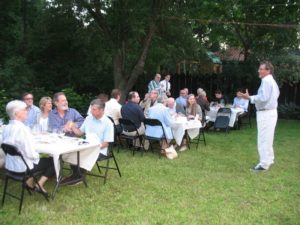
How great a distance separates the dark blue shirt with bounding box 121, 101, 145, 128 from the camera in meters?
7.97

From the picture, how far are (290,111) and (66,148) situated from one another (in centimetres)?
1297

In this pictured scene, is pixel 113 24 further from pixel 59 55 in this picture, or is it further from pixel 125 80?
pixel 59 55

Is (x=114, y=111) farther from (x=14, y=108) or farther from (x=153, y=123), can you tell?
(x=14, y=108)

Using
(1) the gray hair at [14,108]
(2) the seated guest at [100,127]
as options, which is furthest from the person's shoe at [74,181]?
(1) the gray hair at [14,108]

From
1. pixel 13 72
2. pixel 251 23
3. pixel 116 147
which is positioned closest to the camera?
pixel 116 147

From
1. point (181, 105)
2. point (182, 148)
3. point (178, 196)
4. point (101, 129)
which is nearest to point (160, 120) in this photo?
point (182, 148)

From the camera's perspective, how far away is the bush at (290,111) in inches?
636

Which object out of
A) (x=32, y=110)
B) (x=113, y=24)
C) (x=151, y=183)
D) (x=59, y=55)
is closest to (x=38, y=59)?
(x=59, y=55)

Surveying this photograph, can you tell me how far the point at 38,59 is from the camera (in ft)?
48.7

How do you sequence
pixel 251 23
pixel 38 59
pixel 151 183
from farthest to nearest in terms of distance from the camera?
pixel 251 23 → pixel 38 59 → pixel 151 183

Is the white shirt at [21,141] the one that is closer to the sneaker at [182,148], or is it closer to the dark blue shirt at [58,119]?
the dark blue shirt at [58,119]

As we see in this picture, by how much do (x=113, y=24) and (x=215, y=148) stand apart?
6.43m

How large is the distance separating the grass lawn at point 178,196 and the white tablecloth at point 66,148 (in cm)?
41

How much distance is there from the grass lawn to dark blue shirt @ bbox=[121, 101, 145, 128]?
68cm
